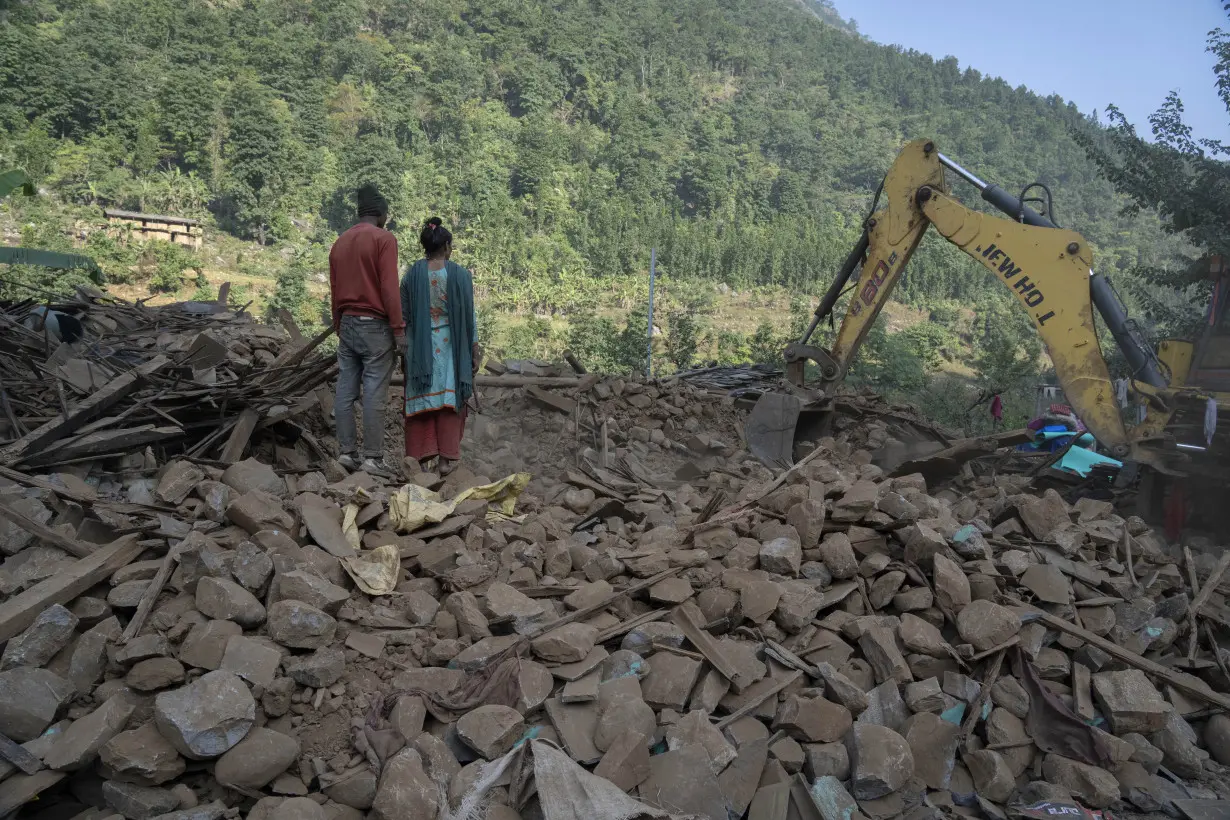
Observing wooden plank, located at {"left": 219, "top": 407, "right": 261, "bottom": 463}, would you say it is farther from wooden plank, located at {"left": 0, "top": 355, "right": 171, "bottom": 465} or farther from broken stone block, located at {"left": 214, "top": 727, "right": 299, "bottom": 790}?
broken stone block, located at {"left": 214, "top": 727, "right": 299, "bottom": 790}

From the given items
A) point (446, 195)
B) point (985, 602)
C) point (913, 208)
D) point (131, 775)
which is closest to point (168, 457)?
point (131, 775)

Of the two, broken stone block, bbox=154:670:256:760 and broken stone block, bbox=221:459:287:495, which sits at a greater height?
broken stone block, bbox=221:459:287:495

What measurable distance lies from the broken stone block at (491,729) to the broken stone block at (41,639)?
1432 millimetres

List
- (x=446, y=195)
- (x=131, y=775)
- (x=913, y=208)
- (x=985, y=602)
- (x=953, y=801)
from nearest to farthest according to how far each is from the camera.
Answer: (x=131, y=775) → (x=953, y=801) → (x=985, y=602) → (x=913, y=208) → (x=446, y=195)

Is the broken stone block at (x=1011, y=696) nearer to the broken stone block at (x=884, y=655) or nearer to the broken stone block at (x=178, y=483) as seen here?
the broken stone block at (x=884, y=655)

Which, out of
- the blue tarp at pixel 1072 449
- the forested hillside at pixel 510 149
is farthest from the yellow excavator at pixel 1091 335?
the forested hillside at pixel 510 149

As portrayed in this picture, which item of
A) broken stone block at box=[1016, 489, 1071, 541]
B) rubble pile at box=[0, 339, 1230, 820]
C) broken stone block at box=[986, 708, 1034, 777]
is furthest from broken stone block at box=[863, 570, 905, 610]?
broken stone block at box=[1016, 489, 1071, 541]

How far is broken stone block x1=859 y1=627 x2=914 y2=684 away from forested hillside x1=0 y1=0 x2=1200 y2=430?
40.1ft

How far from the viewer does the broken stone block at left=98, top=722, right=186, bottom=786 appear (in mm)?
2320

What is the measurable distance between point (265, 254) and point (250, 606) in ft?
91.9

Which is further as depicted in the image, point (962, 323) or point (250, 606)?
point (962, 323)

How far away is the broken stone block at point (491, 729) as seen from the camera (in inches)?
100

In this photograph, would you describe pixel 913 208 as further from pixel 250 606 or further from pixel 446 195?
pixel 446 195

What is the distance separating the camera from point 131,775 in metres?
2.34
